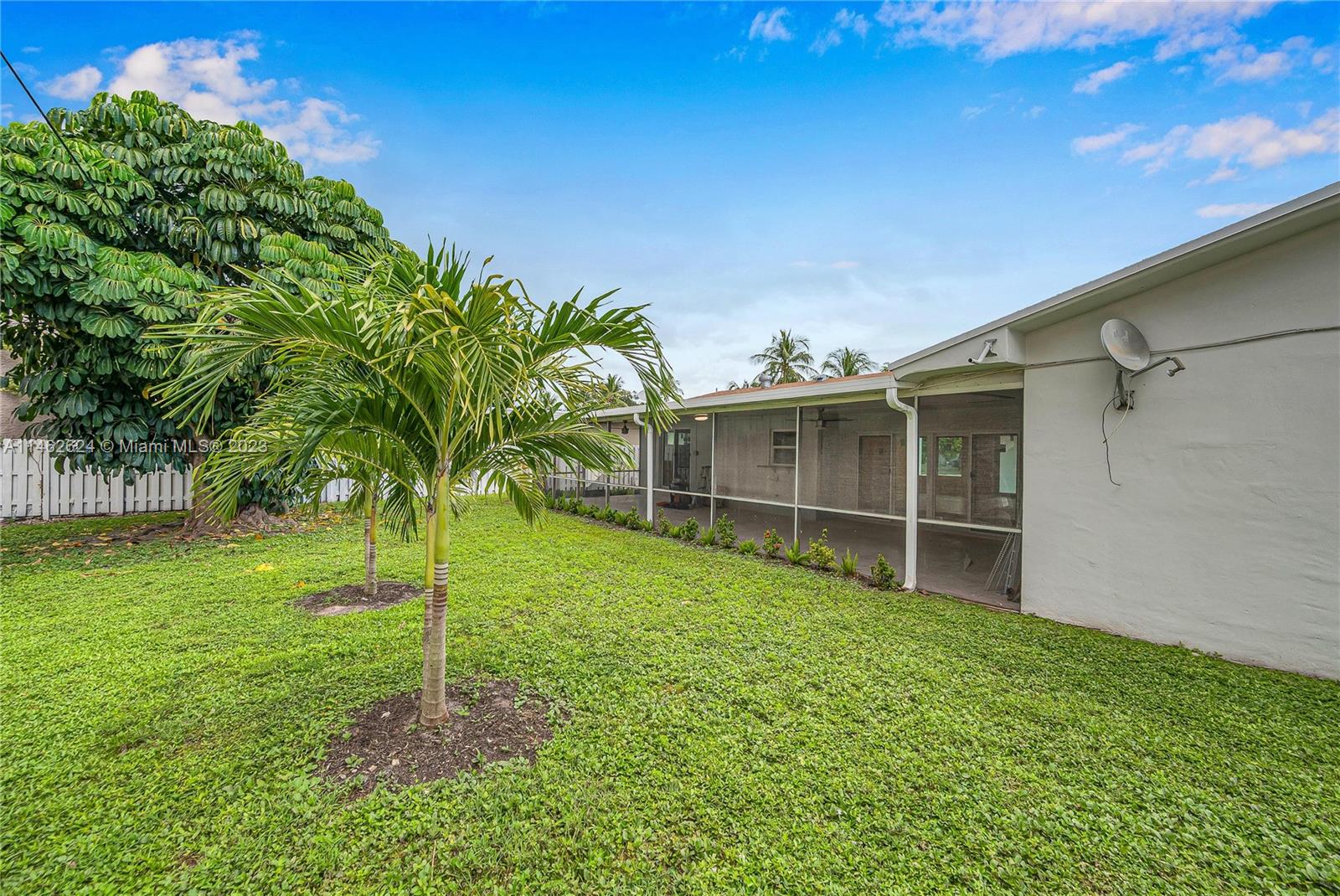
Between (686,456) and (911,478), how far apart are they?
4.62 metres

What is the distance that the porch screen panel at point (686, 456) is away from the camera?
358 inches

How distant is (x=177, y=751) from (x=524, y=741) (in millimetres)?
1750

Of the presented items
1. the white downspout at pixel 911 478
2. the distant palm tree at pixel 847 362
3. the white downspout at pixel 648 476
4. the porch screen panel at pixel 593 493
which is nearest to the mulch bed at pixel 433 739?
the white downspout at pixel 911 478

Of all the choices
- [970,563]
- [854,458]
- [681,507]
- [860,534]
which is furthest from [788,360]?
[970,563]

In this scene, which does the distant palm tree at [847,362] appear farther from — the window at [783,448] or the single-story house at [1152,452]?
the single-story house at [1152,452]

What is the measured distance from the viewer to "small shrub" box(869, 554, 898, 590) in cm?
584

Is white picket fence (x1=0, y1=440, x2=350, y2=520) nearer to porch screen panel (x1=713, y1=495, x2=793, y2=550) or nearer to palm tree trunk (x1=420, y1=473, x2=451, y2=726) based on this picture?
porch screen panel (x1=713, y1=495, x2=793, y2=550)

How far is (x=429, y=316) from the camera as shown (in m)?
2.31

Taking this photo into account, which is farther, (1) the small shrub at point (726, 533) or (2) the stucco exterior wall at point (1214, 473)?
(1) the small shrub at point (726, 533)

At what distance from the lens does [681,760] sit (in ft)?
8.34

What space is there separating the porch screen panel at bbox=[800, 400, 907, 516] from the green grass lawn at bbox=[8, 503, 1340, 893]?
6.23 feet

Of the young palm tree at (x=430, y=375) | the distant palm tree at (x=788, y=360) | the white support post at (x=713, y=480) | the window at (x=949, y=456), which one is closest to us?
the young palm tree at (x=430, y=375)

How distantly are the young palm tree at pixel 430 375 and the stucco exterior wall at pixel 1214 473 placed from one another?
13.7 feet

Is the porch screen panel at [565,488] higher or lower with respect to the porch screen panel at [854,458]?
lower
